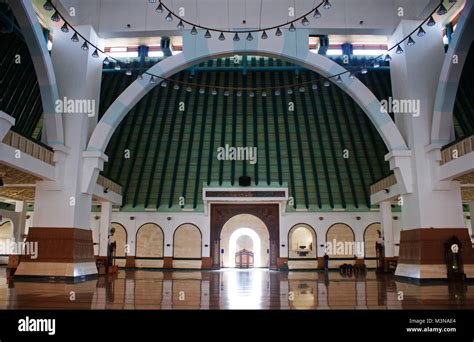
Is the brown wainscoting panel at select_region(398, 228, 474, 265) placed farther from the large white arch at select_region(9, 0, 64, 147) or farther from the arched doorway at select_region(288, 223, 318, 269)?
the large white arch at select_region(9, 0, 64, 147)

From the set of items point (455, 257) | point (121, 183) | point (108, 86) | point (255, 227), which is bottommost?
point (455, 257)

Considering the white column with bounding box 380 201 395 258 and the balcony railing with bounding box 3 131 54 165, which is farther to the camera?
the white column with bounding box 380 201 395 258

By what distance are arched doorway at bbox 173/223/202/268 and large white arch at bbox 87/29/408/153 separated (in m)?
10.3

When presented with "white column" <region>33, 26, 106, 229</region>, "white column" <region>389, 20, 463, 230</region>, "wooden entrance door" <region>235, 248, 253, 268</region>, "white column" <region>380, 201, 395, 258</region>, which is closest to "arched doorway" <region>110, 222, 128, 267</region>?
"wooden entrance door" <region>235, 248, 253, 268</region>

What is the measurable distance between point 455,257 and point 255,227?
50.7 ft

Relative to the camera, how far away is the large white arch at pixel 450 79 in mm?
10766

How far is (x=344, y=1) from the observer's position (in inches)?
559

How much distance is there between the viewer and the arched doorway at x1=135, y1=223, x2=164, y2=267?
23.0m

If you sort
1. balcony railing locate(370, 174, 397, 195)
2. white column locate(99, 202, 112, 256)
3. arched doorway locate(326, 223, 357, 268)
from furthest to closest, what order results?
arched doorway locate(326, 223, 357, 268)
white column locate(99, 202, 112, 256)
balcony railing locate(370, 174, 397, 195)

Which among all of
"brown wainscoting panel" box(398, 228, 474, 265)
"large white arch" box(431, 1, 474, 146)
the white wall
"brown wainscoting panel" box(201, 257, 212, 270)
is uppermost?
"large white arch" box(431, 1, 474, 146)

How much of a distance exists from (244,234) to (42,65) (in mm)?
18267

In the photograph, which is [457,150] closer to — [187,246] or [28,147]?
[28,147]
